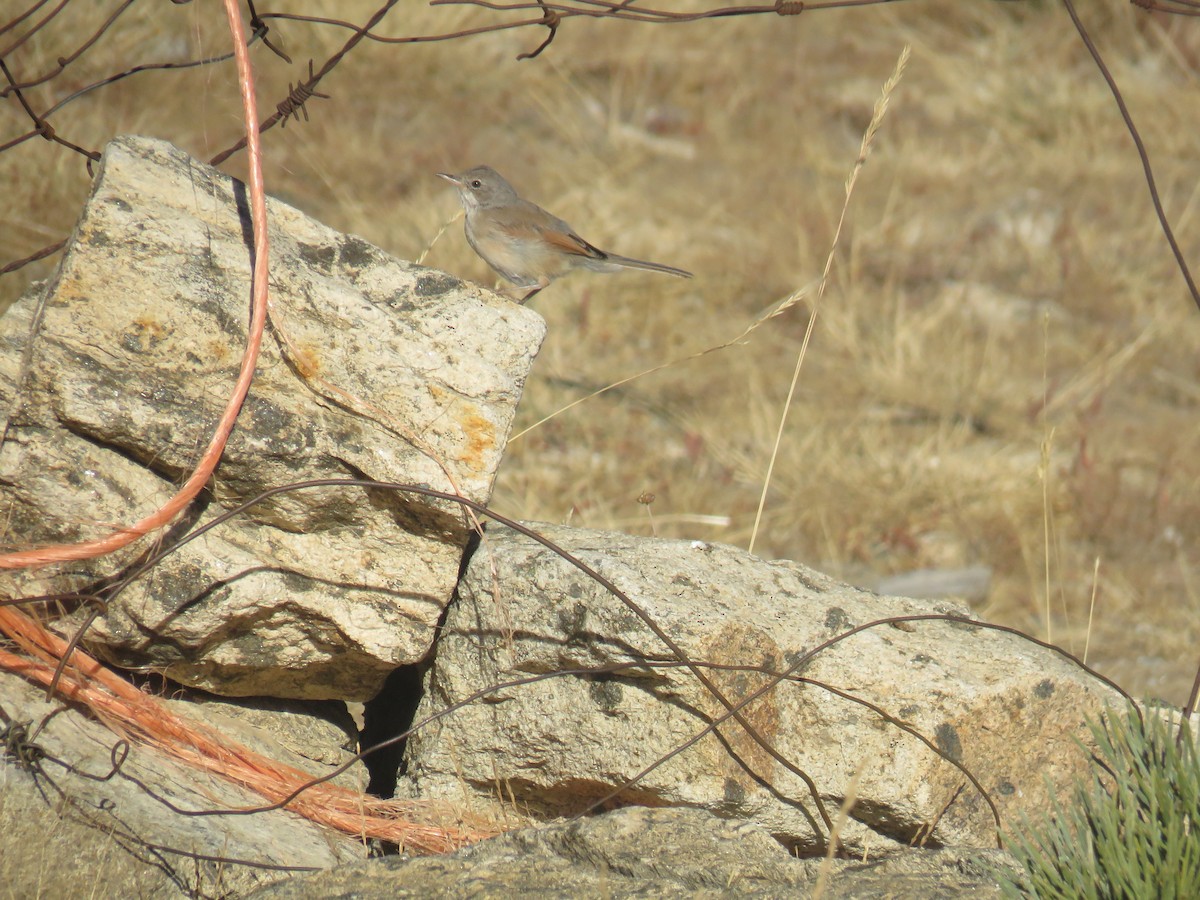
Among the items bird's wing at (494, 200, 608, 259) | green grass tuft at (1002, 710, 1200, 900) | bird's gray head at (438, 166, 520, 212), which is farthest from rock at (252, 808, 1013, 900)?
bird's gray head at (438, 166, 520, 212)

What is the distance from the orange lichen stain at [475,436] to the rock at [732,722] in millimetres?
260

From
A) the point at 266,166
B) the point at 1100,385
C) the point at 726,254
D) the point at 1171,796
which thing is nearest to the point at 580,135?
the point at 726,254

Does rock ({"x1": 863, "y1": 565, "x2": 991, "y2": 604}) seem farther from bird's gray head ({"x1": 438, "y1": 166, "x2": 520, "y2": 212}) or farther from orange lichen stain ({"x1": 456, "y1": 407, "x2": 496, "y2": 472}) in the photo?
orange lichen stain ({"x1": 456, "y1": 407, "x2": 496, "y2": 472})

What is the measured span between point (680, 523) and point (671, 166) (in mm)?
4571

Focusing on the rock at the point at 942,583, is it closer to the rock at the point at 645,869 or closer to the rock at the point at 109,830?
the rock at the point at 645,869

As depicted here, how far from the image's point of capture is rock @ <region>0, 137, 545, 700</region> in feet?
9.25

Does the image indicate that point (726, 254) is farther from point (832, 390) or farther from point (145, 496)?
point (145, 496)

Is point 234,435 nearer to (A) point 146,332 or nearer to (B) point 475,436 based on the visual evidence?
(A) point 146,332

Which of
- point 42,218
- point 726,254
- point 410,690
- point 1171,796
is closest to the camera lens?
point 1171,796

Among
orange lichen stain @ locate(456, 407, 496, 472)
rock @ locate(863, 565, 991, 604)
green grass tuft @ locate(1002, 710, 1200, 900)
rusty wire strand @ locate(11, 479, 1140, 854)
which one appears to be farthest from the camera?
rock @ locate(863, 565, 991, 604)

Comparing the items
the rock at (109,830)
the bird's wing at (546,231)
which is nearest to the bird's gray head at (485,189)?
the bird's wing at (546,231)

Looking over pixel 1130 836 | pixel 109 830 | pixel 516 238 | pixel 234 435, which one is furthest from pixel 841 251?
pixel 109 830

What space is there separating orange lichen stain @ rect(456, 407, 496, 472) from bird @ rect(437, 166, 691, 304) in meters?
2.58

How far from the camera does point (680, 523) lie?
6289mm
